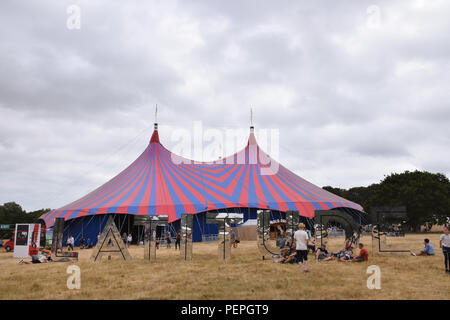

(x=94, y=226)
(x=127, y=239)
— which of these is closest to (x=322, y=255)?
(x=127, y=239)

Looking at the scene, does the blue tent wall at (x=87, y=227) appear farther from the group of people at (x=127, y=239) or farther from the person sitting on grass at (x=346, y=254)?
the person sitting on grass at (x=346, y=254)

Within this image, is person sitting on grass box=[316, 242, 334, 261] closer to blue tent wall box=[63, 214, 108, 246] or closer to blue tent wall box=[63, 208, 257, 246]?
blue tent wall box=[63, 208, 257, 246]

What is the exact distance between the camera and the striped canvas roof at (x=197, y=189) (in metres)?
22.1

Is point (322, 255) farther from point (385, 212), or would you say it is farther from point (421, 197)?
point (421, 197)

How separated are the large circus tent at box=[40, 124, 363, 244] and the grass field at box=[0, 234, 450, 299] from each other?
1166 cm

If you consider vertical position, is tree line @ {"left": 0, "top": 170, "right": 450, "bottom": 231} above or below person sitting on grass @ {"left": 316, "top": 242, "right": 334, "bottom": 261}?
above

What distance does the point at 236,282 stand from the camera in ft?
24.7

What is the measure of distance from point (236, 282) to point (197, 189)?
A: 55.8ft

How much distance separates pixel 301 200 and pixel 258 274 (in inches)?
623

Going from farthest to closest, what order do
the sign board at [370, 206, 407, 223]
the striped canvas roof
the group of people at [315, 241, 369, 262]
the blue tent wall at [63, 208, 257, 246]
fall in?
the blue tent wall at [63, 208, 257, 246]
the striped canvas roof
the sign board at [370, 206, 407, 223]
the group of people at [315, 241, 369, 262]

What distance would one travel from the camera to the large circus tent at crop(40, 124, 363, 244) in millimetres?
22141

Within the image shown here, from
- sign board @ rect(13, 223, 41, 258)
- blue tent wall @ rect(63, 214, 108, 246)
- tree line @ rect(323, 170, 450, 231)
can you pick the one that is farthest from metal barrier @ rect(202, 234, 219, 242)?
tree line @ rect(323, 170, 450, 231)
